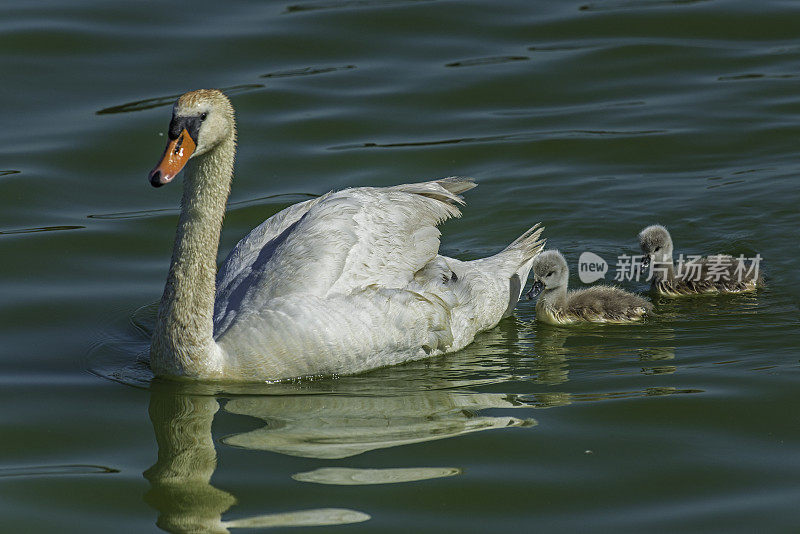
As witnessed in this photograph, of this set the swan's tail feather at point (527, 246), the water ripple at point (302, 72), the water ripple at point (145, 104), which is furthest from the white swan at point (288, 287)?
the water ripple at point (302, 72)

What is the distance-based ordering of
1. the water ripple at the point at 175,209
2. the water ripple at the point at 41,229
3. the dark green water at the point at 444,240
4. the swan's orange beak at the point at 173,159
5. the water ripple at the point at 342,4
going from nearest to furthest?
the dark green water at the point at 444,240, the swan's orange beak at the point at 173,159, the water ripple at the point at 41,229, the water ripple at the point at 175,209, the water ripple at the point at 342,4

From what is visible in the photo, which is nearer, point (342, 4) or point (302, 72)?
point (302, 72)

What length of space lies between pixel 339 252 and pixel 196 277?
39.2 inches

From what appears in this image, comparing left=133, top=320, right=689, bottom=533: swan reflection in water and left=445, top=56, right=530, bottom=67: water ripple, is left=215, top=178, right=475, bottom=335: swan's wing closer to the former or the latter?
left=133, top=320, right=689, bottom=533: swan reflection in water

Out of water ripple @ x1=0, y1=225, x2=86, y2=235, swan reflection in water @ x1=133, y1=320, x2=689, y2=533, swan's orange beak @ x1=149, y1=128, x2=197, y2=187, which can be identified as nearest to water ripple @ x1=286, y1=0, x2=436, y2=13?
water ripple @ x1=0, y1=225, x2=86, y2=235

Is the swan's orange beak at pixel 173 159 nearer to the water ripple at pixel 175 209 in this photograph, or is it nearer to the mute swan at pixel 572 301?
the mute swan at pixel 572 301

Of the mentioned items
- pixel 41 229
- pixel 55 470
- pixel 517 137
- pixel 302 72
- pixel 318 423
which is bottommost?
pixel 55 470

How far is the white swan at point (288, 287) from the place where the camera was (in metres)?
7.95

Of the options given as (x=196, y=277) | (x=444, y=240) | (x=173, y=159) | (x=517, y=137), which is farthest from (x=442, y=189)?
(x=517, y=137)

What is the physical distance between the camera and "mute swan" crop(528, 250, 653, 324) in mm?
9305

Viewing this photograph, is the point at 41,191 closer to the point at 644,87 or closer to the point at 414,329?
the point at 414,329

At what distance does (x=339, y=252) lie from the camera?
8305 mm

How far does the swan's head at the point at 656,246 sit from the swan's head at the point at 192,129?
381 cm

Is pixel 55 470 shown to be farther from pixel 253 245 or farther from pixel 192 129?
pixel 253 245
